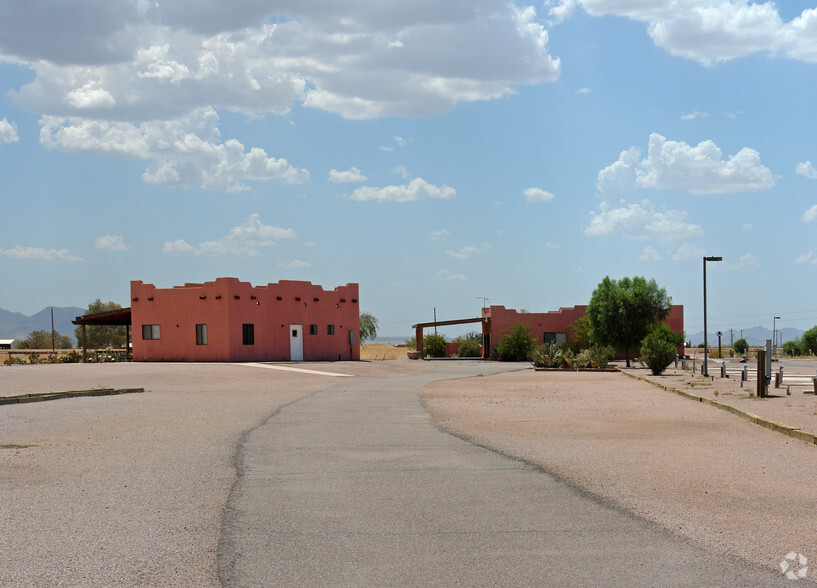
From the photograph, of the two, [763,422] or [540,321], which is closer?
[763,422]

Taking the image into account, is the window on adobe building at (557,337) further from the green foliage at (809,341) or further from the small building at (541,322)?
the green foliage at (809,341)

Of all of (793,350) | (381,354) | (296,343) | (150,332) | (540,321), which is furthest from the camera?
(793,350)

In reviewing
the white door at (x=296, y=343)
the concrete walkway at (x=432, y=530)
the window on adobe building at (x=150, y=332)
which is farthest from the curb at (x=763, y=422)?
the window on adobe building at (x=150, y=332)

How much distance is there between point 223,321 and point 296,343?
5.68 meters

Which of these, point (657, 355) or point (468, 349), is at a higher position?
point (657, 355)

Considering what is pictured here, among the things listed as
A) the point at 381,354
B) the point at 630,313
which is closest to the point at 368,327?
the point at 381,354

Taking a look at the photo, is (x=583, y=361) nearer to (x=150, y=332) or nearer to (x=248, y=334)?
→ (x=248, y=334)

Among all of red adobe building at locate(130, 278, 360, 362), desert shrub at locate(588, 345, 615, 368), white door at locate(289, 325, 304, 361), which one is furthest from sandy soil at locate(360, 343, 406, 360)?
desert shrub at locate(588, 345, 615, 368)

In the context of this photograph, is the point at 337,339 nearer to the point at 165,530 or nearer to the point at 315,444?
the point at 315,444

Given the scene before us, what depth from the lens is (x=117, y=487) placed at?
33.1 feet

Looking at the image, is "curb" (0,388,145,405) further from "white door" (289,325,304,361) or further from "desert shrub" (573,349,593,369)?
"desert shrub" (573,349,593,369)

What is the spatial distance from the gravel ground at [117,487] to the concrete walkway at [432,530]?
1.28 ft

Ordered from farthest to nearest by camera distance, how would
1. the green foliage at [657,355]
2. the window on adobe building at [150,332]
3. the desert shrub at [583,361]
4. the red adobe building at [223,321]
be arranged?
the window on adobe building at [150,332]
the red adobe building at [223,321]
the desert shrub at [583,361]
the green foliage at [657,355]

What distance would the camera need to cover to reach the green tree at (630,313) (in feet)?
191
